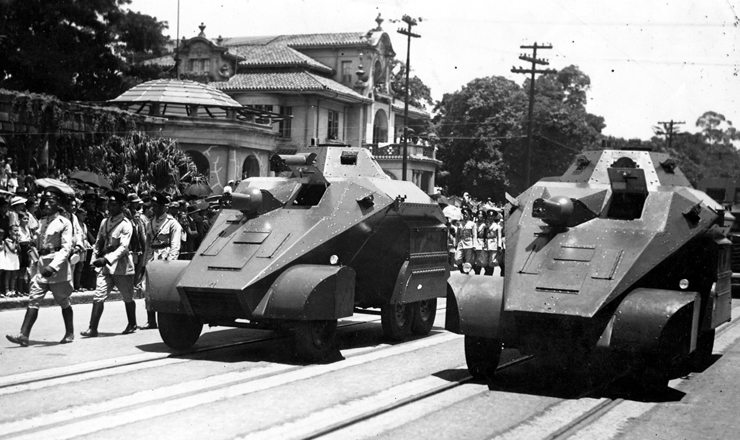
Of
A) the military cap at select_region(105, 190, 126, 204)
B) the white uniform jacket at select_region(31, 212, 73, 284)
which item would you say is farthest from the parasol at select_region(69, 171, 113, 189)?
the white uniform jacket at select_region(31, 212, 73, 284)

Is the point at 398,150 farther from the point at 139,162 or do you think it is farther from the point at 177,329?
the point at 177,329

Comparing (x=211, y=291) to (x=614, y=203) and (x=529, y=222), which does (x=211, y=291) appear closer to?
(x=529, y=222)

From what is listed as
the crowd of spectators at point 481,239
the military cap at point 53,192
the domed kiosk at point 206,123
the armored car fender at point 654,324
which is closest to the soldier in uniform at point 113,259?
the military cap at point 53,192

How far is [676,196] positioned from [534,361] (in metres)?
2.91

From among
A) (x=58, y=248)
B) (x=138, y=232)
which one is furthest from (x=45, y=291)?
(x=138, y=232)

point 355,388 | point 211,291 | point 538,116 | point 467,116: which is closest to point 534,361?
point 355,388

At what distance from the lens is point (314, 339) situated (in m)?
12.5

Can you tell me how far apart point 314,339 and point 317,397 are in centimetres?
228

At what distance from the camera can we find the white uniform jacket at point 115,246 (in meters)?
14.1

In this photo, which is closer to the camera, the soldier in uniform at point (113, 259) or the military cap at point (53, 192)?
the military cap at point (53, 192)

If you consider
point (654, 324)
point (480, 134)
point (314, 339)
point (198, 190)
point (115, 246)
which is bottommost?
point (314, 339)

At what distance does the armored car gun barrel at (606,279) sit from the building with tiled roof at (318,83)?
128 feet

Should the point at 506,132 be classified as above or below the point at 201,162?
above

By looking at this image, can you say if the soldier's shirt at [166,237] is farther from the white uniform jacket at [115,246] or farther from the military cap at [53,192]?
the military cap at [53,192]
